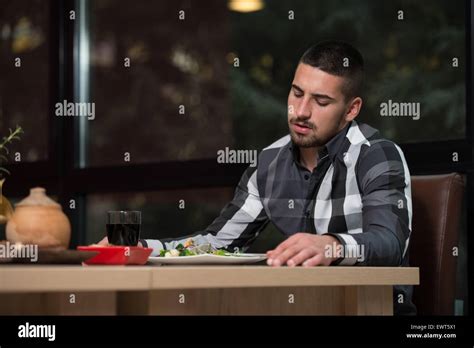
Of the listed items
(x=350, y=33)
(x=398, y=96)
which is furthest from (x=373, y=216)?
(x=350, y=33)

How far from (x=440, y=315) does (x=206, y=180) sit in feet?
4.34

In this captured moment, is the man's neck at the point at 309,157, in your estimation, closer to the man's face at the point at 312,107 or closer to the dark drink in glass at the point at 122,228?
the man's face at the point at 312,107

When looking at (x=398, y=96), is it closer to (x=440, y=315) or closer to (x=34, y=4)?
(x=440, y=315)

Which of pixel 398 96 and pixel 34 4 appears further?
pixel 34 4

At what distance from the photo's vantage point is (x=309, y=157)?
2441 mm
